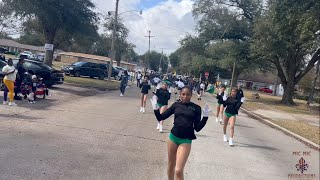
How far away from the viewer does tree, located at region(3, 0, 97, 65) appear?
26577 mm

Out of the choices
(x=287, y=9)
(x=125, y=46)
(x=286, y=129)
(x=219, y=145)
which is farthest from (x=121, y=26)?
(x=219, y=145)

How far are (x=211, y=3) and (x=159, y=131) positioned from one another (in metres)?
34.6

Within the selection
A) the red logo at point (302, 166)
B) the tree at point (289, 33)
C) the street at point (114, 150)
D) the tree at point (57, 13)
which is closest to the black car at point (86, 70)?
the tree at point (57, 13)

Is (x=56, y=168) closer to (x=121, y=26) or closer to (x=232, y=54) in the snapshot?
(x=232, y=54)

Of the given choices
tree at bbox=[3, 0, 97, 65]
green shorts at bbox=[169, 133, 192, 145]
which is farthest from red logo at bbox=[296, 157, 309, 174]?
tree at bbox=[3, 0, 97, 65]

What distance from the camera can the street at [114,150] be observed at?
6.54m

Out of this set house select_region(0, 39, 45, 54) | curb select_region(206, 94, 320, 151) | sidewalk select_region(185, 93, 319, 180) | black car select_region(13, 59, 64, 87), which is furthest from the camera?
house select_region(0, 39, 45, 54)

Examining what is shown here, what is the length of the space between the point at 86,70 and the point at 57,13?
36.3ft

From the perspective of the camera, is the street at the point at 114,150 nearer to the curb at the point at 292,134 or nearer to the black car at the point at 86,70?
the curb at the point at 292,134

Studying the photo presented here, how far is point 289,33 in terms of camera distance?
30031 mm

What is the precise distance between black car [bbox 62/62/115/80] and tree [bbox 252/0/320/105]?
51.2ft

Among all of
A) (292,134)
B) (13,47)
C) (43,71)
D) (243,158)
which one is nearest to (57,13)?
(43,71)

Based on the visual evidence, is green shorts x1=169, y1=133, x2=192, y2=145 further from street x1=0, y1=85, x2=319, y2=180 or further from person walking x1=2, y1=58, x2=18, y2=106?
person walking x1=2, y1=58, x2=18, y2=106

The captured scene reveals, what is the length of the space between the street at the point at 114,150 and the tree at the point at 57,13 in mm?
14752
